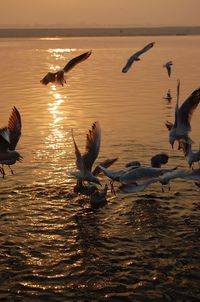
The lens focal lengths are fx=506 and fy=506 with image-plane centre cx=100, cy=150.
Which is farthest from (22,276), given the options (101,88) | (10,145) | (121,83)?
(121,83)

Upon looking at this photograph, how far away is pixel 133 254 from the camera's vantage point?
1100 centimetres

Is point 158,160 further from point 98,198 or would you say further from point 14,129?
point 14,129

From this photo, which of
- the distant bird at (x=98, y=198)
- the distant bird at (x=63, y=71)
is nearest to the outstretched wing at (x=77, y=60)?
the distant bird at (x=63, y=71)

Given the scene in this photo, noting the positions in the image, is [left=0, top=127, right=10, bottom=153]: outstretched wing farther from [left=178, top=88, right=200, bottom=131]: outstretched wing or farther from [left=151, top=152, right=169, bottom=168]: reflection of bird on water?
[left=178, top=88, right=200, bottom=131]: outstretched wing

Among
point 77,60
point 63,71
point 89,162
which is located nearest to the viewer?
point 89,162

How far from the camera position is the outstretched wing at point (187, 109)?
15000mm

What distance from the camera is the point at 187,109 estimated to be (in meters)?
15.1

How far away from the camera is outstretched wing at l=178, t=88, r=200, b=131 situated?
49.2 ft

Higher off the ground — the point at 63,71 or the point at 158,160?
the point at 63,71

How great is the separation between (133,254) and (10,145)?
5.45 m

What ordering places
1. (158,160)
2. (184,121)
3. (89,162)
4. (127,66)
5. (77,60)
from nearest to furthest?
(89,162) < (184,121) < (158,160) < (77,60) < (127,66)

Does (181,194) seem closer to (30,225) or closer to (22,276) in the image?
(30,225)

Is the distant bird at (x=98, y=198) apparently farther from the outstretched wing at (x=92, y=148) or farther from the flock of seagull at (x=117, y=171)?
the outstretched wing at (x=92, y=148)

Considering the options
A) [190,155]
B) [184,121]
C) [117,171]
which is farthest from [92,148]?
[184,121]
